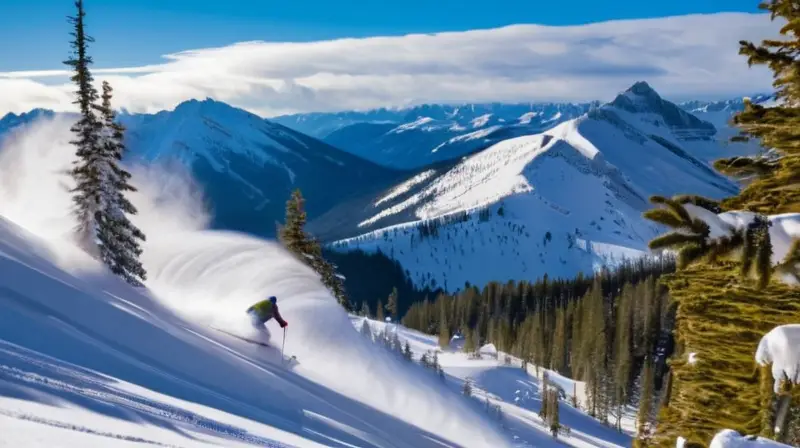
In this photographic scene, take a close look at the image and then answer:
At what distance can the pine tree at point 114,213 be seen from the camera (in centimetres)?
2802

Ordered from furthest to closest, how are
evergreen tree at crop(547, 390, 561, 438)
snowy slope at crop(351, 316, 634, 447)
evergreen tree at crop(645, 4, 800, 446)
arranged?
snowy slope at crop(351, 316, 634, 447) → evergreen tree at crop(547, 390, 561, 438) → evergreen tree at crop(645, 4, 800, 446)

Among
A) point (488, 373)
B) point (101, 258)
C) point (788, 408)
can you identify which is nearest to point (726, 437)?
point (788, 408)

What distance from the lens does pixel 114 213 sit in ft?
94.9

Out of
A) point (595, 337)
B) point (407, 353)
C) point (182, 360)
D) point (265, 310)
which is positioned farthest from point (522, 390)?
point (182, 360)

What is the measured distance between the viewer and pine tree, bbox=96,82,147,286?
91.9ft

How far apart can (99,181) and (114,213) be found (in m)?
1.61

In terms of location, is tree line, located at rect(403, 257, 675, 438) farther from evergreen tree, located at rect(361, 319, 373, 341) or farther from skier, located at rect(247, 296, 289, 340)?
skier, located at rect(247, 296, 289, 340)

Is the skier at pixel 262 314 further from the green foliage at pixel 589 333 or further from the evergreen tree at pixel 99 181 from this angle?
the green foliage at pixel 589 333

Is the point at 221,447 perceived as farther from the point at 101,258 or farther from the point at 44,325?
the point at 101,258

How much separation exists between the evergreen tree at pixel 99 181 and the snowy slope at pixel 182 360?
197 centimetres

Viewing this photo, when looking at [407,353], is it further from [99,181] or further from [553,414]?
[553,414]

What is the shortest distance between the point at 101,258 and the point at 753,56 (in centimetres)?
2713

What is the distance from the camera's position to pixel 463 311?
6112 inches

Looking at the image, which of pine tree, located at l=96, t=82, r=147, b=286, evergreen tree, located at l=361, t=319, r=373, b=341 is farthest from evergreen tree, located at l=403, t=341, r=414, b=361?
pine tree, located at l=96, t=82, r=147, b=286
